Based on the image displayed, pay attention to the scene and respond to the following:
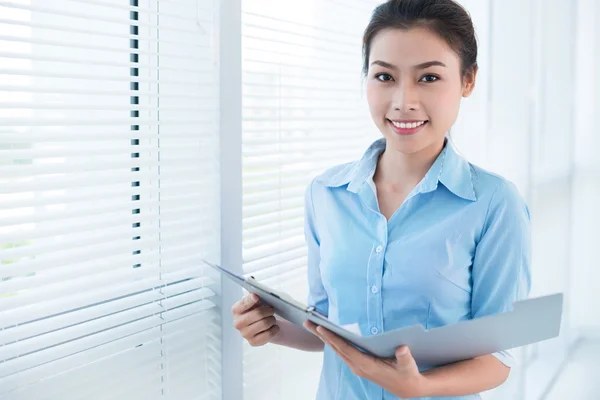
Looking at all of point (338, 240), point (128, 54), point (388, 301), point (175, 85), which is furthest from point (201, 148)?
point (388, 301)

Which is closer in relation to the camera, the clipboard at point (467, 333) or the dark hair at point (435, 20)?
the clipboard at point (467, 333)

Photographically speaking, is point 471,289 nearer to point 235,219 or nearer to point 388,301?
point 388,301

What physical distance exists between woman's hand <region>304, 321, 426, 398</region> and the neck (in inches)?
15.7

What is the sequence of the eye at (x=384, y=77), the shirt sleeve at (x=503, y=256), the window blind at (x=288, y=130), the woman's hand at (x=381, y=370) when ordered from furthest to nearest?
the window blind at (x=288, y=130)
the eye at (x=384, y=77)
the shirt sleeve at (x=503, y=256)
the woman's hand at (x=381, y=370)

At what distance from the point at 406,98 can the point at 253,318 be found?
0.52m

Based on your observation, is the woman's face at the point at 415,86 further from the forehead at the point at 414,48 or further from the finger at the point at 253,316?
the finger at the point at 253,316

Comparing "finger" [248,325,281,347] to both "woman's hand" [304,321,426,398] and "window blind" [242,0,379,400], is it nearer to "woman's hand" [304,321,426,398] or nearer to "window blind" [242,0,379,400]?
"woman's hand" [304,321,426,398]

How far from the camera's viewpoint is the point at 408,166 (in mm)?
1316

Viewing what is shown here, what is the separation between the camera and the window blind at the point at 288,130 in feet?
5.33

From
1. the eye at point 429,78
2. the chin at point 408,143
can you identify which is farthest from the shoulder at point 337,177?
the eye at point 429,78

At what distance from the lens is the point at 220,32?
4.77 feet

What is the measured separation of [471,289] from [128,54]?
864 millimetres

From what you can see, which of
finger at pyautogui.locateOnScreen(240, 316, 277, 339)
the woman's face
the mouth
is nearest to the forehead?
the woman's face

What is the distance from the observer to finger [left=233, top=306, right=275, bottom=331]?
125 centimetres
